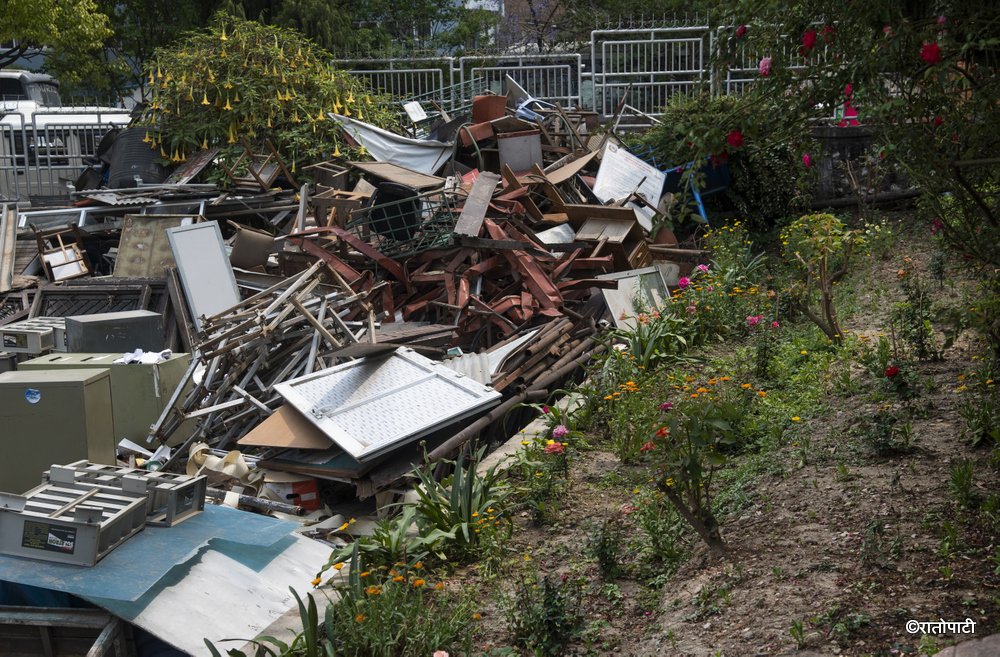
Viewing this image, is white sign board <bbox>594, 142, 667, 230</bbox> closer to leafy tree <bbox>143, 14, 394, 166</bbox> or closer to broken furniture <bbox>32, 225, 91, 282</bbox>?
leafy tree <bbox>143, 14, 394, 166</bbox>

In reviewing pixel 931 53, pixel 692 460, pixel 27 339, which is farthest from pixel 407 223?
pixel 931 53

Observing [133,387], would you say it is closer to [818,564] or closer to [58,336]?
[58,336]

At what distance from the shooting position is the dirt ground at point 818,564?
11.7ft

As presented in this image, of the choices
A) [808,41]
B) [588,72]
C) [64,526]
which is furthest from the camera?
[588,72]

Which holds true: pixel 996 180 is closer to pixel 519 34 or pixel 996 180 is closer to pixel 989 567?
pixel 989 567

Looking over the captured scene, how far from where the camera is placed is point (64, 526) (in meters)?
4.74

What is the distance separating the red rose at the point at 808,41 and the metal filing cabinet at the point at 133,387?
5799mm

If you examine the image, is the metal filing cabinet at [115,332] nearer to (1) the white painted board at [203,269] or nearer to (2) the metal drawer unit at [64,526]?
(1) the white painted board at [203,269]

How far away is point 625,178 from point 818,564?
30.9ft

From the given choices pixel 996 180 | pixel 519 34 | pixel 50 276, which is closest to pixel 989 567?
pixel 996 180

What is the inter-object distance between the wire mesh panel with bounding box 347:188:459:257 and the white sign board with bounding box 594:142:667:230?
246cm

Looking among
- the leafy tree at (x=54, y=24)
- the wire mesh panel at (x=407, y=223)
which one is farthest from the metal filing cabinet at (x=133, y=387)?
the leafy tree at (x=54, y=24)

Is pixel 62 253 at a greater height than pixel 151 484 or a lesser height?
greater

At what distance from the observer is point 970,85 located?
3.94m
